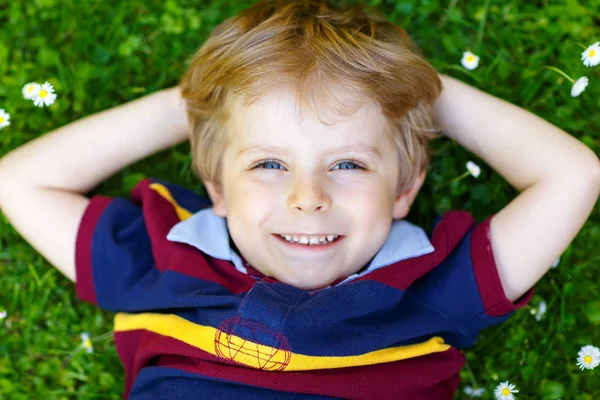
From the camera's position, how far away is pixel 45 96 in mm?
2775

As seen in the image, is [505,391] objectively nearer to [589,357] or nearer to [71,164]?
[589,357]

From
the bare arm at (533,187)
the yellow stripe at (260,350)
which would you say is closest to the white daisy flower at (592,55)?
the bare arm at (533,187)

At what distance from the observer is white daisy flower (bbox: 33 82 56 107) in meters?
2.77

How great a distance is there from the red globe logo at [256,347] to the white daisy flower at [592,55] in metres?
1.56

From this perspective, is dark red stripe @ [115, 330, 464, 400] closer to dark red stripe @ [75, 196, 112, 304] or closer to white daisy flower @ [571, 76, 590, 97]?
dark red stripe @ [75, 196, 112, 304]

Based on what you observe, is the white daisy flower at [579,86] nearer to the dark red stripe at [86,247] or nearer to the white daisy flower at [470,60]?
the white daisy flower at [470,60]

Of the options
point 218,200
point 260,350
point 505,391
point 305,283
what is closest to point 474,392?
point 505,391

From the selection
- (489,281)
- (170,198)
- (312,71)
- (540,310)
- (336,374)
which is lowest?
(540,310)

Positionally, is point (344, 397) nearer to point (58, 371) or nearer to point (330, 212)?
point (330, 212)

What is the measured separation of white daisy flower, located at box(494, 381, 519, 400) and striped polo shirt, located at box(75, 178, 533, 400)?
0.69ft

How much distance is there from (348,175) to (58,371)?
158 cm

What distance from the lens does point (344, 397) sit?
6.93 feet

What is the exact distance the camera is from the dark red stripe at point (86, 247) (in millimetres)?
2445

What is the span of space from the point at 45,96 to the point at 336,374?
1.66 meters
